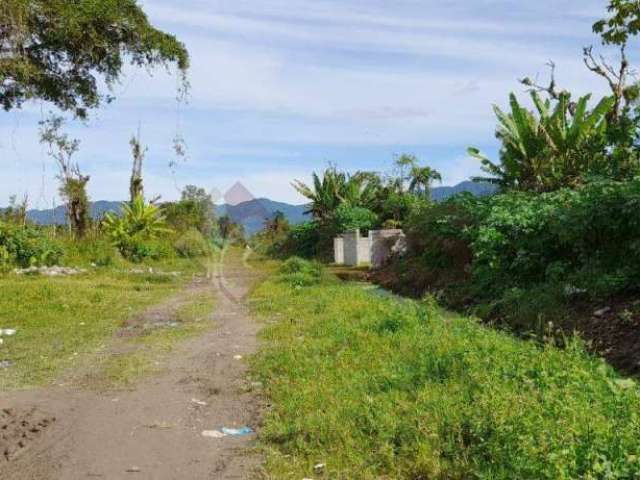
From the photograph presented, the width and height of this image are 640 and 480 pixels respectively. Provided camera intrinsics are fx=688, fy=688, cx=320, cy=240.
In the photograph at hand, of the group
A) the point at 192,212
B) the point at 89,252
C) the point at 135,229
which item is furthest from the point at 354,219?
the point at 192,212

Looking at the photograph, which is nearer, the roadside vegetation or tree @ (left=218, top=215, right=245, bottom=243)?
the roadside vegetation

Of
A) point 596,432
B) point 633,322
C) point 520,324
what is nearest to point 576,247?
point 520,324

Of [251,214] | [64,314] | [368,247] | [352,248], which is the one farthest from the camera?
[251,214]

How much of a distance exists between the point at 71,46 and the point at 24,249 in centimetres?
671

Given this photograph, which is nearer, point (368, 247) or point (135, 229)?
point (368, 247)

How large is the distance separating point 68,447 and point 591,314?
6.43m

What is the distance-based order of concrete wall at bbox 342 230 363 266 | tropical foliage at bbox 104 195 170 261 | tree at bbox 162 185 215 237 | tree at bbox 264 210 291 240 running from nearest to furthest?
1. concrete wall at bbox 342 230 363 266
2. tropical foliage at bbox 104 195 170 261
3. tree at bbox 162 185 215 237
4. tree at bbox 264 210 291 240

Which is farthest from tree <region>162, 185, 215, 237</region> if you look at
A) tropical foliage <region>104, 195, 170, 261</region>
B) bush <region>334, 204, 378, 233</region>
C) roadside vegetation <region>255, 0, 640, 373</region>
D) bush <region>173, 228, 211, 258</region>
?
roadside vegetation <region>255, 0, 640, 373</region>

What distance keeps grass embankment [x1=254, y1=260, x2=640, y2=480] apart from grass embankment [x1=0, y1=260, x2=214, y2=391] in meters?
2.59

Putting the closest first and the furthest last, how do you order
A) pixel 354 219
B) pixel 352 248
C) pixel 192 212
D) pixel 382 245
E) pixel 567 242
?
1. pixel 567 242
2. pixel 382 245
3. pixel 352 248
4. pixel 354 219
5. pixel 192 212

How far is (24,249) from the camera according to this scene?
18.5 metres

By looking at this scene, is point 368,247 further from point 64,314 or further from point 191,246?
point 64,314

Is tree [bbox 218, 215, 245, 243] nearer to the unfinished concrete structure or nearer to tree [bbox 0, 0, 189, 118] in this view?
the unfinished concrete structure

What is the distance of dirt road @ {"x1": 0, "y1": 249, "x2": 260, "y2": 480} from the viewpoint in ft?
14.5
